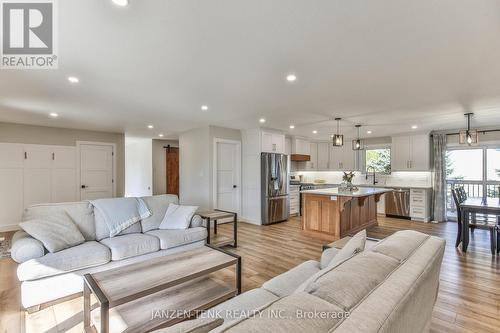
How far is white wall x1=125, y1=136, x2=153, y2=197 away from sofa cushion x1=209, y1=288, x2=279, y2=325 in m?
7.43

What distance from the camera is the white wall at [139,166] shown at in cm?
849

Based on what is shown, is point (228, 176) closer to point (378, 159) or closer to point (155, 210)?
point (155, 210)

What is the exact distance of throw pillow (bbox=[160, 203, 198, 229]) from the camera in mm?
3631

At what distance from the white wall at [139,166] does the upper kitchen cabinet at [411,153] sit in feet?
25.3

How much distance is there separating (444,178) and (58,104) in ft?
28.3

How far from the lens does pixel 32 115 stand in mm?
4770

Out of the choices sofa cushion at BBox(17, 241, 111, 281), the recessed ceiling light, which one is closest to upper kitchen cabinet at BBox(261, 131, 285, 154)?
sofa cushion at BBox(17, 241, 111, 281)

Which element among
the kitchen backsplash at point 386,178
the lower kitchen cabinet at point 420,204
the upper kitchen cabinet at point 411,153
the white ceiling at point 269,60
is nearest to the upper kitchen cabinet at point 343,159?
the kitchen backsplash at point 386,178

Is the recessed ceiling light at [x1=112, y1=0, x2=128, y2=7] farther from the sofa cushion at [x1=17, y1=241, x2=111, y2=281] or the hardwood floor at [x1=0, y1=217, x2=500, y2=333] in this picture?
the hardwood floor at [x1=0, y1=217, x2=500, y2=333]

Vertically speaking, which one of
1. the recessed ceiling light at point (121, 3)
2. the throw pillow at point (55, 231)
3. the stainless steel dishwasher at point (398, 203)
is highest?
the recessed ceiling light at point (121, 3)

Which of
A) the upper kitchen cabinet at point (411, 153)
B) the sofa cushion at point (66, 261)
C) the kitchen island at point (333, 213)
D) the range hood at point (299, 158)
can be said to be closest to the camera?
the sofa cushion at point (66, 261)

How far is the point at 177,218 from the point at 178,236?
377 millimetres

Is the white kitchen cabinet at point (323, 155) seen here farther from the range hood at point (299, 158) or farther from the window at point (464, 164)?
the window at point (464, 164)

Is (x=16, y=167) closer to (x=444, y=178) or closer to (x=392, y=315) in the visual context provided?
(x=392, y=315)
